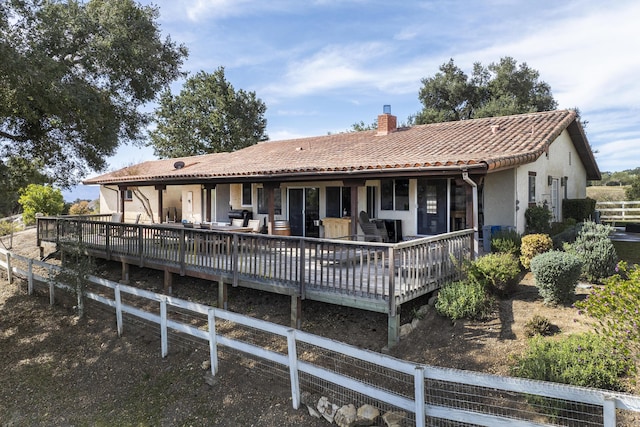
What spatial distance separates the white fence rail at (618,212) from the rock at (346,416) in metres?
19.3

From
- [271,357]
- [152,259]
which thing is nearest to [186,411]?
[271,357]

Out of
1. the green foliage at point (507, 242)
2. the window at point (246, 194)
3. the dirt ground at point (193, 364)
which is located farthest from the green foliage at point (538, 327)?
the window at point (246, 194)

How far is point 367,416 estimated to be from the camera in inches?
195

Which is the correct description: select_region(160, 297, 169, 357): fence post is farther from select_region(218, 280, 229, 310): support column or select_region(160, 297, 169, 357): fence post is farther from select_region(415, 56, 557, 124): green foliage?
select_region(415, 56, 557, 124): green foliage

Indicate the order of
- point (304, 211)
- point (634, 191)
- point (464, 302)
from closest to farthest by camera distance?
point (464, 302)
point (304, 211)
point (634, 191)

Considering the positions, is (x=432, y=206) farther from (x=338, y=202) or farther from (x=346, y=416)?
(x=346, y=416)

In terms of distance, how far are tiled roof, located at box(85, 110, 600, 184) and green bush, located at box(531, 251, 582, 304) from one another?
90.3 inches

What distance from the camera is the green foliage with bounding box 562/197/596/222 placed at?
1464cm

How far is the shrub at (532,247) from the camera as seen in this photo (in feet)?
28.7

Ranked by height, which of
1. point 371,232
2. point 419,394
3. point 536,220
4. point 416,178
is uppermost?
point 416,178

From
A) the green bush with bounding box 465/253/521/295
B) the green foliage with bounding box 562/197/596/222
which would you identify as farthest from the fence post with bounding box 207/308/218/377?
the green foliage with bounding box 562/197/596/222

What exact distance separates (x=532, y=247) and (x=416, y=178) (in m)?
3.60

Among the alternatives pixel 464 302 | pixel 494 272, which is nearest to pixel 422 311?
pixel 464 302

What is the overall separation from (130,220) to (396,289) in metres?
19.6
